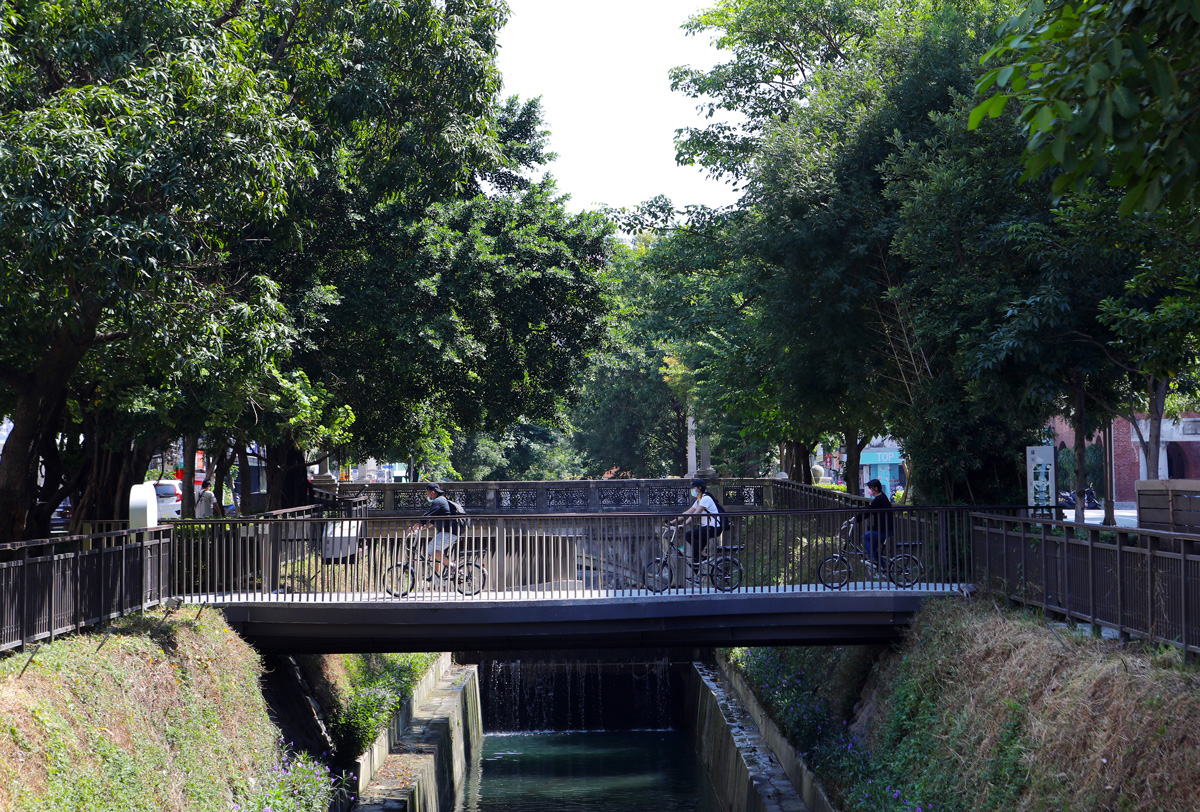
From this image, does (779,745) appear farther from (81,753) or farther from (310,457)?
(310,457)

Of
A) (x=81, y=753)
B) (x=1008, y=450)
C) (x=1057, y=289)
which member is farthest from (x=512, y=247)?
(x=81, y=753)

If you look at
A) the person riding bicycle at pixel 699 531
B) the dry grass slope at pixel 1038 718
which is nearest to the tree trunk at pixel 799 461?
the person riding bicycle at pixel 699 531

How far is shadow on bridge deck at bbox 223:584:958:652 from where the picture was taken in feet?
43.6

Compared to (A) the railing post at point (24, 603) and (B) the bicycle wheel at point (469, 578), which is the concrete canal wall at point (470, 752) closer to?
(B) the bicycle wheel at point (469, 578)

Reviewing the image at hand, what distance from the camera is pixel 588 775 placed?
2272cm

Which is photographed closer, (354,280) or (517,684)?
(354,280)

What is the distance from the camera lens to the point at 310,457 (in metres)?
33.1

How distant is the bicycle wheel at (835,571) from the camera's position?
45.0 ft

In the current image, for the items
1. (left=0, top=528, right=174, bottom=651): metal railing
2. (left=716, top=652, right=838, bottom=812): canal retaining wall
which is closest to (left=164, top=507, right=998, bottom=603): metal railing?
(left=0, top=528, right=174, bottom=651): metal railing

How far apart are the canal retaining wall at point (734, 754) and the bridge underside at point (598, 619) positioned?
2170 millimetres

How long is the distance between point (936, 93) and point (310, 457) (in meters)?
23.0

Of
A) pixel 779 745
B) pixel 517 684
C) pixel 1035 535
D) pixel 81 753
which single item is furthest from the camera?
pixel 517 684

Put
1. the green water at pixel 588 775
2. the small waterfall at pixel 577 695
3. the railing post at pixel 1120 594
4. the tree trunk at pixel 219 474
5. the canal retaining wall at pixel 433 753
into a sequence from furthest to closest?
the small waterfall at pixel 577 695, the tree trunk at pixel 219 474, the green water at pixel 588 775, the canal retaining wall at pixel 433 753, the railing post at pixel 1120 594

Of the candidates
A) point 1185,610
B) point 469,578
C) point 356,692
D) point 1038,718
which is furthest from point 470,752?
point 1185,610
